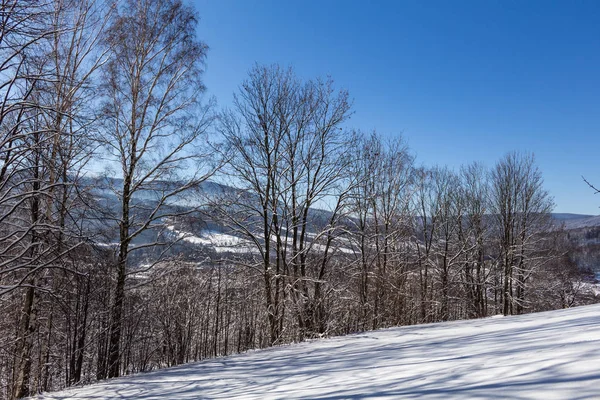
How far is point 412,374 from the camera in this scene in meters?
3.16

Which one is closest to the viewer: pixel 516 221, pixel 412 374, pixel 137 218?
pixel 412 374

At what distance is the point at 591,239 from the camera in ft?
297

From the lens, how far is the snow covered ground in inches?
84.1

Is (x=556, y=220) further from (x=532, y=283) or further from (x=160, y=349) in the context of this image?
(x=160, y=349)

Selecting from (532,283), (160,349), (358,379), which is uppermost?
(358,379)

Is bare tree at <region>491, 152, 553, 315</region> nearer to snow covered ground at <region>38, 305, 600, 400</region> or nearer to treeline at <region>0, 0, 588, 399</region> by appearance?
treeline at <region>0, 0, 588, 399</region>

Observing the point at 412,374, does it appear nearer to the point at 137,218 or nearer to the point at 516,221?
the point at 137,218

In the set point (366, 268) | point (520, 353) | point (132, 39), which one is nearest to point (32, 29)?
point (132, 39)

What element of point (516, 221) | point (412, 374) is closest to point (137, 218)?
point (412, 374)

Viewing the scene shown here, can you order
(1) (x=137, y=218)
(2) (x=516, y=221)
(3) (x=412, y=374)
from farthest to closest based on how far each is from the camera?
(2) (x=516, y=221)
(1) (x=137, y=218)
(3) (x=412, y=374)

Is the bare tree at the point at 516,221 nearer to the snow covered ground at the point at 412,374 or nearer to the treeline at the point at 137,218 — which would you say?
the treeline at the point at 137,218

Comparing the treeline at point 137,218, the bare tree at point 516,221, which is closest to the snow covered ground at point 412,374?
the treeline at point 137,218

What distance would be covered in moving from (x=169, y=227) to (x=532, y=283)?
2343 centimetres

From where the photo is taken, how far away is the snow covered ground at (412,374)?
2137 millimetres
